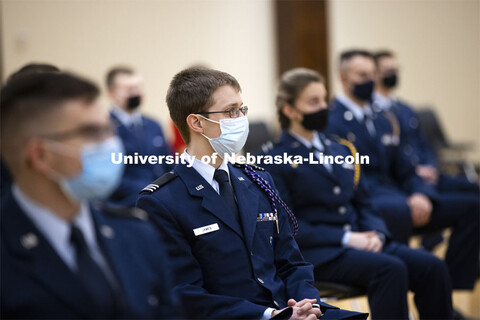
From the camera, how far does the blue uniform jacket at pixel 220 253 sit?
6.30 ft

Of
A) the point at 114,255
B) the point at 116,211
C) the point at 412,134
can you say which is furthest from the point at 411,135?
the point at 114,255

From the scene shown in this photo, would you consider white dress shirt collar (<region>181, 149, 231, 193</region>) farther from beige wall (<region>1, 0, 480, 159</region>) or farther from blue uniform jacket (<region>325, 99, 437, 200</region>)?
beige wall (<region>1, 0, 480, 159</region>)

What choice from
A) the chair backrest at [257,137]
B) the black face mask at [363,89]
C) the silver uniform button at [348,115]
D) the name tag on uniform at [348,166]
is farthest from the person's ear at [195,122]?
the chair backrest at [257,137]

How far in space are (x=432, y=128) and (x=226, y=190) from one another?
467 cm

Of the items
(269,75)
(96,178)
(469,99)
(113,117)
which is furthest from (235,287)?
(469,99)

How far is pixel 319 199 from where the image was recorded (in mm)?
2904

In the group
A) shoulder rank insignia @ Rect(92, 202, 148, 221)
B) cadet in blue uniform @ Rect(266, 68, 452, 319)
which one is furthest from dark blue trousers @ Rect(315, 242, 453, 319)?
shoulder rank insignia @ Rect(92, 202, 148, 221)

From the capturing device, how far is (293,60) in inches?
274

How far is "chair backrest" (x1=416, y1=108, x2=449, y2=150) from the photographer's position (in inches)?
245

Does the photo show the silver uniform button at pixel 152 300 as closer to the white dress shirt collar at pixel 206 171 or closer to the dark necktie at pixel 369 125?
the white dress shirt collar at pixel 206 171

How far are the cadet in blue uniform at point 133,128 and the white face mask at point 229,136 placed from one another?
222 centimetres

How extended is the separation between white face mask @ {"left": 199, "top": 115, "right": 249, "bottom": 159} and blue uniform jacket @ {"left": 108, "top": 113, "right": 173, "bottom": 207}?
2083 millimetres

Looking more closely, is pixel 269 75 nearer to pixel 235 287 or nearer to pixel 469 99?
pixel 469 99

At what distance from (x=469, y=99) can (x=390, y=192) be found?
5.27 meters
